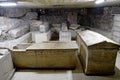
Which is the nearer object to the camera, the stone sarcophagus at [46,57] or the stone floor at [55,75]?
the stone floor at [55,75]

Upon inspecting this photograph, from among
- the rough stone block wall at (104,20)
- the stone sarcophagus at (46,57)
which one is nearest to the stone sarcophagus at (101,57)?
the stone sarcophagus at (46,57)

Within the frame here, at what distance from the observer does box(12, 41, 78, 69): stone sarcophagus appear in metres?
3.31

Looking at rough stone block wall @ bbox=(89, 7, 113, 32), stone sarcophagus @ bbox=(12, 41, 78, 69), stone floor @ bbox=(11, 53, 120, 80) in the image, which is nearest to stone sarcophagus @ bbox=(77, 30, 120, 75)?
stone floor @ bbox=(11, 53, 120, 80)

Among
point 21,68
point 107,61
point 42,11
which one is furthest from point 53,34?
point 107,61

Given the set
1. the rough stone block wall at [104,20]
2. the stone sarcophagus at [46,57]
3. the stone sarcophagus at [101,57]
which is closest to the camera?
the stone sarcophagus at [101,57]

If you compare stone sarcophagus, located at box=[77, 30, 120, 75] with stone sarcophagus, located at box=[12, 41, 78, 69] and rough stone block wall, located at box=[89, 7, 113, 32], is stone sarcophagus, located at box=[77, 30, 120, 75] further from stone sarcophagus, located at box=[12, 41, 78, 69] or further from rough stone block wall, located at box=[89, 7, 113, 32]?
rough stone block wall, located at box=[89, 7, 113, 32]

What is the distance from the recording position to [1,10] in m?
7.39

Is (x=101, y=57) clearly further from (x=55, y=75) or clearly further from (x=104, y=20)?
(x=104, y=20)

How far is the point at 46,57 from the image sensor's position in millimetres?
3363

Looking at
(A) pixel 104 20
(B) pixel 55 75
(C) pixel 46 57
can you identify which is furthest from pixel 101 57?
(A) pixel 104 20

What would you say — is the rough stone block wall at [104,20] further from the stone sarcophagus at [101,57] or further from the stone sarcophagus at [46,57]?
the stone sarcophagus at [46,57]

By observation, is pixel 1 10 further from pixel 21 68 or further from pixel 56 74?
pixel 56 74

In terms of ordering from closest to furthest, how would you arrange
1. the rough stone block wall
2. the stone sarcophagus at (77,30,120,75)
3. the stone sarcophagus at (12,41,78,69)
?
1. the stone sarcophagus at (77,30,120,75)
2. the stone sarcophagus at (12,41,78,69)
3. the rough stone block wall

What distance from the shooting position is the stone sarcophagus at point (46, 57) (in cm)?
331
